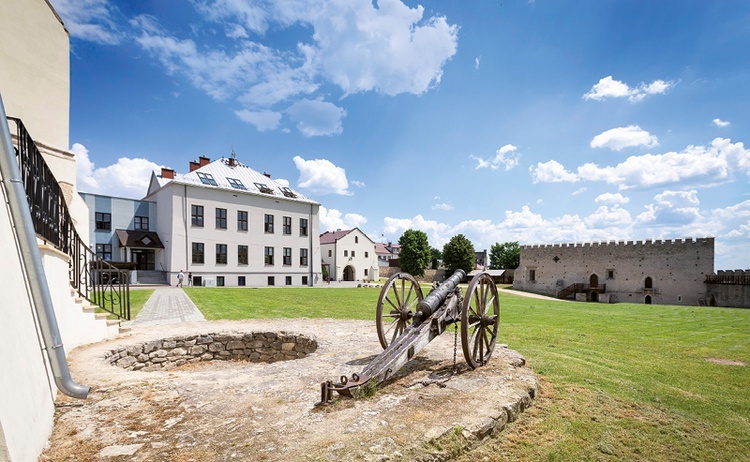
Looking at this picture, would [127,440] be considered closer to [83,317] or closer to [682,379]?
[83,317]

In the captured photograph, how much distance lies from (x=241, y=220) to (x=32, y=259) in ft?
88.2

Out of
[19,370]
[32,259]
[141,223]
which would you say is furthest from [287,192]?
[19,370]

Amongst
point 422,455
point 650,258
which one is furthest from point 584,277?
point 422,455

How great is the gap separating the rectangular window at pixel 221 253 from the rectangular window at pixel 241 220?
1884mm

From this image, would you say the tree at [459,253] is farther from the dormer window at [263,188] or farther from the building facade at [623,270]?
the dormer window at [263,188]

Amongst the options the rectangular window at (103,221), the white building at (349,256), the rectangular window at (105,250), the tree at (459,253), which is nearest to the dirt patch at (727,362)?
the rectangular window at (105,250)

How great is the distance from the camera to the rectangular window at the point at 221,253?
27603 mm

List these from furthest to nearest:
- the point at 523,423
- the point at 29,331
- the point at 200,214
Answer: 1. the point at 200,214
2. the point at 523,423
3. the point at 29,331

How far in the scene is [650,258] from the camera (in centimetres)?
2983

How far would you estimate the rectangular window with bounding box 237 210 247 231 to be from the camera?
28766 millimetres

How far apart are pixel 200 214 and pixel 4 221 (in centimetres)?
2597

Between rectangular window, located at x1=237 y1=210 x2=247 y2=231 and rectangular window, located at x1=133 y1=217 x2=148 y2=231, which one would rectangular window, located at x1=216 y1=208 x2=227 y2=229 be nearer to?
rectangular window, located at x1=237 y1=210 x2=247 y2=231

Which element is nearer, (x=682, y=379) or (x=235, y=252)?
(x=682, y=379)

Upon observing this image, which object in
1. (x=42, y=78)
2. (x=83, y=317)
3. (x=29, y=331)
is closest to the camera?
(x=29, y=331)
